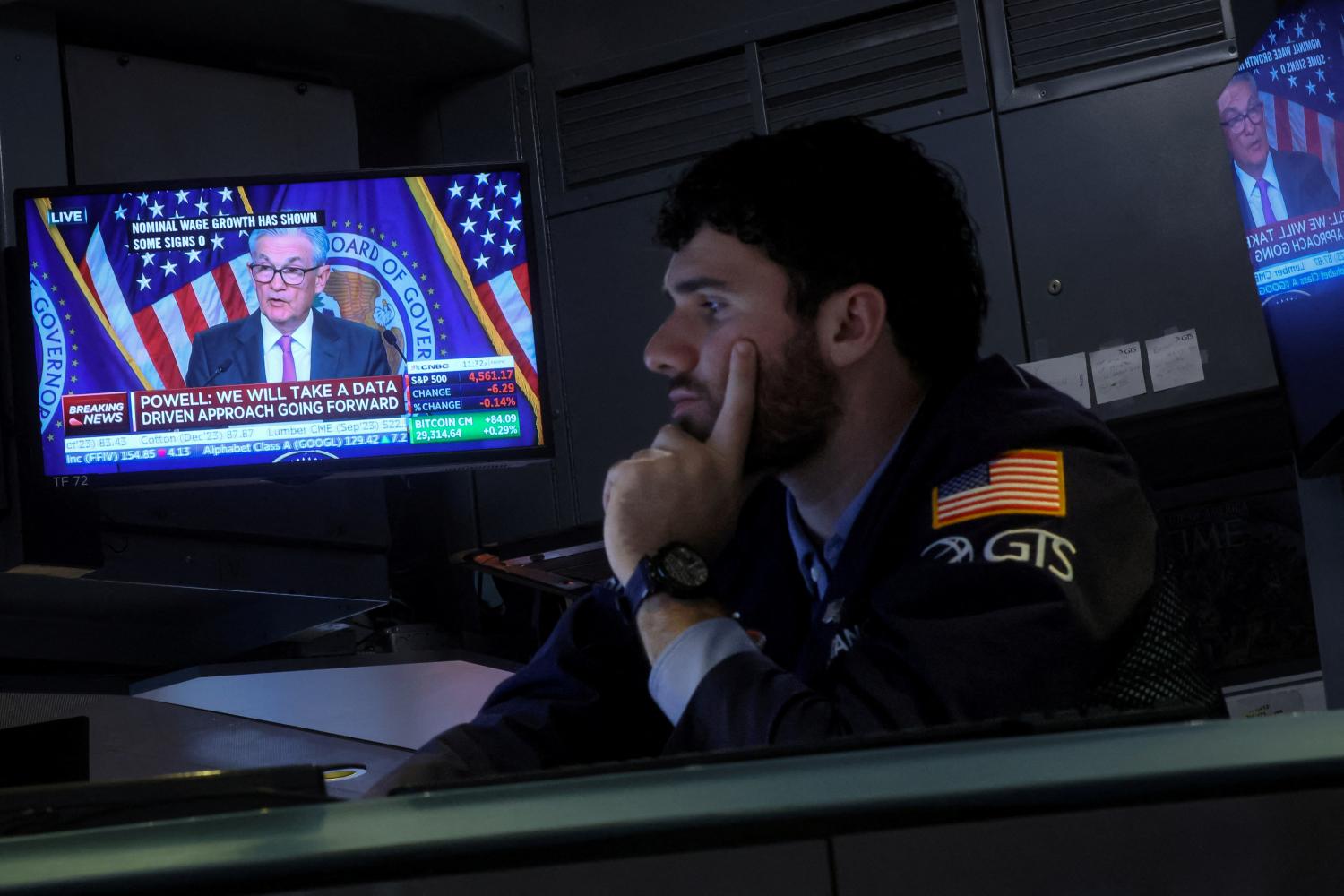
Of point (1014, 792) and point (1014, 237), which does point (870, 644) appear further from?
point (1014, 237)

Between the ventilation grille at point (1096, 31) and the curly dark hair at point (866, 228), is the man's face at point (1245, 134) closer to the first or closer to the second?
the curly dark hair at point (866, 228)

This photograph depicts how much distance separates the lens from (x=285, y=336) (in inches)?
109

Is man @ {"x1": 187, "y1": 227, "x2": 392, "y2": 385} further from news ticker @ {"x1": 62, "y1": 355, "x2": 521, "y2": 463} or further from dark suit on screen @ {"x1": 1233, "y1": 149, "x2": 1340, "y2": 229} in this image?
dark suit on screen @ {"x1": 1233, "y1": 149, "x2": 1340, "y2": 229}

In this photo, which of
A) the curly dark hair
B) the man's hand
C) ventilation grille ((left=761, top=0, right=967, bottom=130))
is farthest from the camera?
ventilation grille ((left=761, top=0, right=967, bottom=130))

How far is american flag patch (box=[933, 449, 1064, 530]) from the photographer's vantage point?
50.4 inches

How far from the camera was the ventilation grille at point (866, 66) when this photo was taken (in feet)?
10.4

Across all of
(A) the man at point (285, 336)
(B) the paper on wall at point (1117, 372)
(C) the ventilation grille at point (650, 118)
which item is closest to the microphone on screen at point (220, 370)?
(A) the man at point (285, 336)

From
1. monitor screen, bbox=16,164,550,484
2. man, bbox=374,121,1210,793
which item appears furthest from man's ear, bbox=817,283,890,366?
monitor screen, bbox=16,164,550,484

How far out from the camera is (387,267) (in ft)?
9.33

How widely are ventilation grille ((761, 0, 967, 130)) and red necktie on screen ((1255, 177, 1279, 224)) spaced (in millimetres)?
1434

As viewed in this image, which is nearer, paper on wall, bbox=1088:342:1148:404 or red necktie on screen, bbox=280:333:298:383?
red necktie on screen, bbox=280:333:298:383

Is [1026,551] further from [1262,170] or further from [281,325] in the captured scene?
[281,325]

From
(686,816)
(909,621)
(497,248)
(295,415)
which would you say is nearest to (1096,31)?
(497,248)

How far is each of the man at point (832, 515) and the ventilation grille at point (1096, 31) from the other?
4.73 ft
